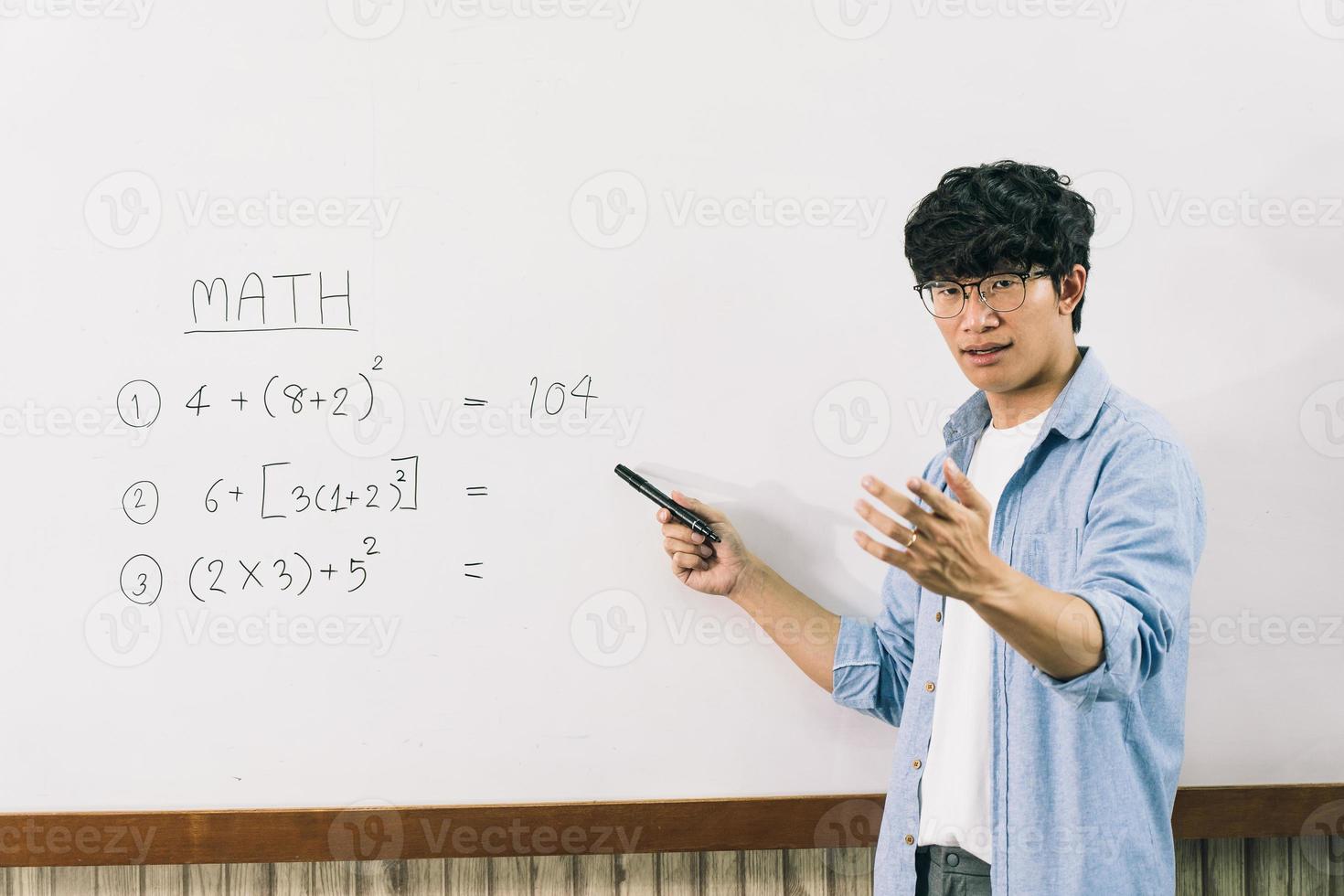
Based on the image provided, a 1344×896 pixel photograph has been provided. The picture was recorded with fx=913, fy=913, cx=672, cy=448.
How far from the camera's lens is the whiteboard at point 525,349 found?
1.16 m

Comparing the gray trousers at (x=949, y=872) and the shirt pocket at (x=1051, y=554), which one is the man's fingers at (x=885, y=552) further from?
the gray trousers at (x=949, y=872)

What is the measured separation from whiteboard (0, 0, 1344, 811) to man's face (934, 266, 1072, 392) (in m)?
0.20

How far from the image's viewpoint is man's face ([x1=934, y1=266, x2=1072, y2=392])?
0.97 metres

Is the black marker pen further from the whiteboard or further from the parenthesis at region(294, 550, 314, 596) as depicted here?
the parenthesis at region(294, 550, 314, 596)

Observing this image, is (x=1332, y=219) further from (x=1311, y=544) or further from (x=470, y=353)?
(x=470, y=353)

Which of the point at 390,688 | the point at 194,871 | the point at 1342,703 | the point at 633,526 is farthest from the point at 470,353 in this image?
the point at 1342,703

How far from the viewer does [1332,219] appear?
3.98ft

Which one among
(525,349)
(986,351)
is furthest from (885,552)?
(525,349)

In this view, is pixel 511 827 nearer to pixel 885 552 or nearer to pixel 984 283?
pixel 885 552

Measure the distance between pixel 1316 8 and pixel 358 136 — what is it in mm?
1266

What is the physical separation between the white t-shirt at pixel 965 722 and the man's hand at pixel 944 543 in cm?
27

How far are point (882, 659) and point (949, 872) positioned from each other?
0.25 m

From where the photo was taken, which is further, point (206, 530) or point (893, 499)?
point (206, 530)

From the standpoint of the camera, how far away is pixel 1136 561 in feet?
2.68
